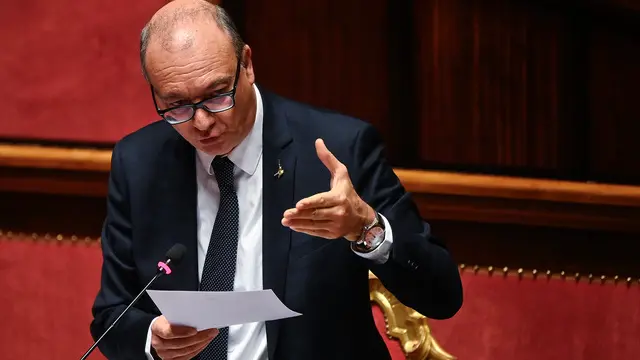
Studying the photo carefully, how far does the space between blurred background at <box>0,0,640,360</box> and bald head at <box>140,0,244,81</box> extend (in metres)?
0.69

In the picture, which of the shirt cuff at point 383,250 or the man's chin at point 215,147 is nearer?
the shirt cuff at point 383,250

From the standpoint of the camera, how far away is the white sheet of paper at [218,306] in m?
1.47

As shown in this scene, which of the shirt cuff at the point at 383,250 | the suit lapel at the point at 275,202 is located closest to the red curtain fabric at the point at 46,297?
the suit lapel at the point at 275,202

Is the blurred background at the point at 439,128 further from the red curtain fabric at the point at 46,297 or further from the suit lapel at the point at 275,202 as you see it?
the suit lapel at the point at 275,202

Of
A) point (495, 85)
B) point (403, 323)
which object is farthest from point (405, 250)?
point (495, 85)

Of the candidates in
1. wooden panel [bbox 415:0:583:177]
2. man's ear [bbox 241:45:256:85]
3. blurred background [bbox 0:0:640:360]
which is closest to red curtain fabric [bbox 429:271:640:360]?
blurred background [bbox 0:0:640:360]

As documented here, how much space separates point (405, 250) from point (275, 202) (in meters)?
0.26

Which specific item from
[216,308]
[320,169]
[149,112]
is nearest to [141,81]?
[149,112]

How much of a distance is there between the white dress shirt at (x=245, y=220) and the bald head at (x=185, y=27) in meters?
0.17

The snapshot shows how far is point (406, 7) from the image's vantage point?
2.41 meters

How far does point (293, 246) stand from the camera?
5.75 ft

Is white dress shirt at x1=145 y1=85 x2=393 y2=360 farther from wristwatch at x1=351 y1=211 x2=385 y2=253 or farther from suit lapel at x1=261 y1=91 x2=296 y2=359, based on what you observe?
wristwatch at x1=351 y1=211 x2=385 y2=253

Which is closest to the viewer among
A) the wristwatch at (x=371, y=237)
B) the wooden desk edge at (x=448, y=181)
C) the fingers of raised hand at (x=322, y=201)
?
the fingers of raised hand at (x=322, y=201)

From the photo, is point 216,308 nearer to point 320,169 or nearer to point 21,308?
point 320,169
